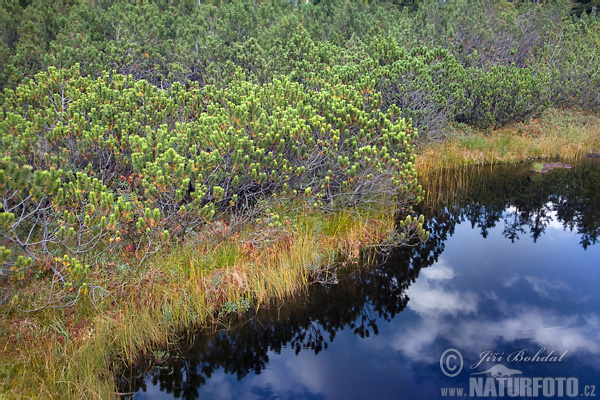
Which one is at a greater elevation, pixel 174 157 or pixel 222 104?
pixel 222 104

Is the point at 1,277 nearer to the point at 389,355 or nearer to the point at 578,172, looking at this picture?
the point at 389,355

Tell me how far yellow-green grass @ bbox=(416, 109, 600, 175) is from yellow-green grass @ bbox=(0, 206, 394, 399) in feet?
21.9

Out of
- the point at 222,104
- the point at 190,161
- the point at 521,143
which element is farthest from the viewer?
the point at 521,143

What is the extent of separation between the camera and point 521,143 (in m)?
16.0

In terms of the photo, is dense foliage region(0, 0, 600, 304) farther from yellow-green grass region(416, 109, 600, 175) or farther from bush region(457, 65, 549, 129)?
yellow-green grass region(416, 109, 600, 175)

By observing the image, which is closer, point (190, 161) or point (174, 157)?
point (174, 157)

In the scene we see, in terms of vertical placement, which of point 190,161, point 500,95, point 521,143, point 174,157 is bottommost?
point 521,143

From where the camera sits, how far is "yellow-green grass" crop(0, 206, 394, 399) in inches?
195

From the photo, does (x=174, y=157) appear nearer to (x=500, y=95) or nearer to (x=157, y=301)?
(x=157, y=301)

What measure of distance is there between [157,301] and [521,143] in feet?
46.6

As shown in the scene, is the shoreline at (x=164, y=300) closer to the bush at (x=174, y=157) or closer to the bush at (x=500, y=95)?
the bush at (x=174, y=157)

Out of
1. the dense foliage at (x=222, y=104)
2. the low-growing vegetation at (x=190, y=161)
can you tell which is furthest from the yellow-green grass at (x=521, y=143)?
the dense foliage at (x=222, y=104)

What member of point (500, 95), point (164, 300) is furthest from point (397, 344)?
point (500, 95)

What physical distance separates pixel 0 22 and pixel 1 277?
1015cm
